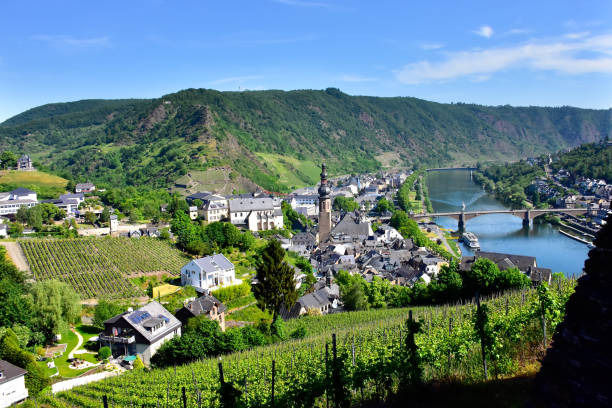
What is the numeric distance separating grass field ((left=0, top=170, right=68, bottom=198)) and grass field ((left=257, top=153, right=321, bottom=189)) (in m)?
61.0

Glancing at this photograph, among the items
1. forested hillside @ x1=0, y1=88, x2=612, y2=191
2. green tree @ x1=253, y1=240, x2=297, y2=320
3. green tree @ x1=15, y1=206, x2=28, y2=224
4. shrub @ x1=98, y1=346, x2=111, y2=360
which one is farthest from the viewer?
forested hillside @ x1=0, y1=88, x2=612, y2=191

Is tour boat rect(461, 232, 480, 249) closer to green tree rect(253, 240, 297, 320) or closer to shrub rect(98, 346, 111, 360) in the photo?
green tree rect(253, 240, 297, 320)

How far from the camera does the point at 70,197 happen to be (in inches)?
2200

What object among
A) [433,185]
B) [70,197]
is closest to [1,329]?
[70,197]

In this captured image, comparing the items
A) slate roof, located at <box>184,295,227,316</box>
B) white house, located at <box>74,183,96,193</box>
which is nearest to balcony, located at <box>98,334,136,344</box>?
slate roof, located at <box>184,295,227,316</box>

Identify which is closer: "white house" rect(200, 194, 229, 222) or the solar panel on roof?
the solar panel on roof

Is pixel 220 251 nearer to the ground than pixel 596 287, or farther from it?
nearer to the ground

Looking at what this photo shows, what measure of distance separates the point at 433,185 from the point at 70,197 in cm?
10178

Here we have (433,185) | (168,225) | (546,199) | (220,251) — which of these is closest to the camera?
(220,251)

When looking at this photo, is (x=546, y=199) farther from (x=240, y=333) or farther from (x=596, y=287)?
(x=596, y=287)

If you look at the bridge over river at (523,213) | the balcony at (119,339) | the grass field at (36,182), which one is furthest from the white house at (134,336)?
the bridge over river at (523,213)

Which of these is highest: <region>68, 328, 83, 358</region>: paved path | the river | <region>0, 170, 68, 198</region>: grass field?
<region>0, 170, 68, 198</region>: grass field

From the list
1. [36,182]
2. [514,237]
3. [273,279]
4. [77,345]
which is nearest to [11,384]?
[77,345]

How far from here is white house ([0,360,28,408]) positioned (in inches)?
650
